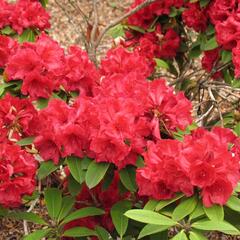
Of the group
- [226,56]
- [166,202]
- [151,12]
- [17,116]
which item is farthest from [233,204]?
[151,12]

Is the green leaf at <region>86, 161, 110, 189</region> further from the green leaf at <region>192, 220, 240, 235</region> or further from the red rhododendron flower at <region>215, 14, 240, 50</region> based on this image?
the red rhododendron flower at <region>215, 14, 240, 50</region>

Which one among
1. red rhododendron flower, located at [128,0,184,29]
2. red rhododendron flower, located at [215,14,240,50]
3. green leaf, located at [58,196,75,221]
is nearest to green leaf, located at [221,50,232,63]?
red rhododendron flower, located at [215,14,240,50]

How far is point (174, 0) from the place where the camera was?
10.3 feet

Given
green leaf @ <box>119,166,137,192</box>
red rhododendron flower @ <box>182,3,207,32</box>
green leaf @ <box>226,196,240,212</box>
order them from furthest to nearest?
red rhododendron flower @ <box>182,3,207,32</box> < green leaf @ <box>119,166,137,192</box> < green leaf @ <box>226,196,240,212</box>

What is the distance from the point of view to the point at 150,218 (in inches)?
58.0

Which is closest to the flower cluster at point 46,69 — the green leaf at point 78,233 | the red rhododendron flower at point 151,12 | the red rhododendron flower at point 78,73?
the red rhododendron flower at point 78,73

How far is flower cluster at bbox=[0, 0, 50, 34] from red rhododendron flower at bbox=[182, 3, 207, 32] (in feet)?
2.44

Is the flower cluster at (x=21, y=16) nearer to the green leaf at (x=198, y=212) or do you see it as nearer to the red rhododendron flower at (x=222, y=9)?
the red rhododendron flower at (x=222, y=9)

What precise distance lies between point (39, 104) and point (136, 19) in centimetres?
138

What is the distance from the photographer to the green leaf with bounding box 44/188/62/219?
6.60ft

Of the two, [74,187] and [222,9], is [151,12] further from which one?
[74,187]

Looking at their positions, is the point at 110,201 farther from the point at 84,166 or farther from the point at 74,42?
the point at 74,42

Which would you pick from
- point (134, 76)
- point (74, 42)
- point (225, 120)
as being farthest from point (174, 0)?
point (74, 42)

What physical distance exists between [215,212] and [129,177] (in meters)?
0.40
